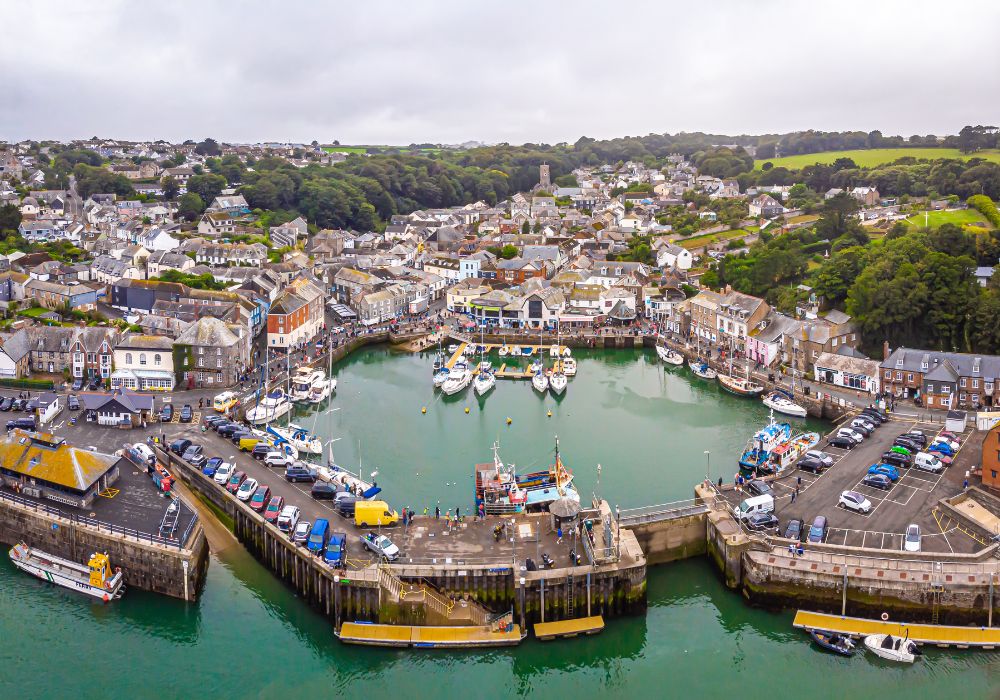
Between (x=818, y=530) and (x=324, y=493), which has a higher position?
(x=324, y=493)

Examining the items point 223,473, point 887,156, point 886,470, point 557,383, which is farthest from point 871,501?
point 887,156

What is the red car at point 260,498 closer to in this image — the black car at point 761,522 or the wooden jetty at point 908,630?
the black car at point 761,522

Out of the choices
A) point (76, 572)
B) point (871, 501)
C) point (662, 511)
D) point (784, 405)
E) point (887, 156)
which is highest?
point (887, 156)

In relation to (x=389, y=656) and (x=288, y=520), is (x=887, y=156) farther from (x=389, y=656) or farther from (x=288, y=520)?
(x=389, y=656)

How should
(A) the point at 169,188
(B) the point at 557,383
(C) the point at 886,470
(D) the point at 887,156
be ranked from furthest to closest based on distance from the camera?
1. (D) the point at 887,156
2. (A) the point at 169,188
3. (B) the point at 557,383
4. (C) the point at 886,470

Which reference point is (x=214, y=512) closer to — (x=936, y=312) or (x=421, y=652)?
(x=421, y=652)
